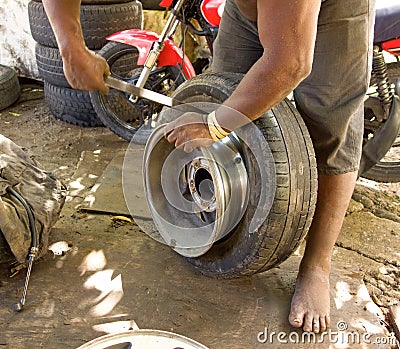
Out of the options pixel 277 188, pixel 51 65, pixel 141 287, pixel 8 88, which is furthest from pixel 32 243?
pixel 8 88

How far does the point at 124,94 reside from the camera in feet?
11.0

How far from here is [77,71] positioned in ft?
5.52

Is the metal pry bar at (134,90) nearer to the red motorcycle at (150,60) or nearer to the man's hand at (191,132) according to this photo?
the man's hand at (191,132)

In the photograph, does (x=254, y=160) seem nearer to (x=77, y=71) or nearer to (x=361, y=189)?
(x=77, y=71)

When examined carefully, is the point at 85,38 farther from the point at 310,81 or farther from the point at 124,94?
the point at 310,81

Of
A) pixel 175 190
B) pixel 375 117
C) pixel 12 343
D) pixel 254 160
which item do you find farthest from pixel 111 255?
pixel 375 117

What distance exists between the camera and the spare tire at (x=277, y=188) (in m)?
1.63

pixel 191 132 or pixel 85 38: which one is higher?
pixel 191 132

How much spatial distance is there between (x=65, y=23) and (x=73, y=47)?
0.31 feet

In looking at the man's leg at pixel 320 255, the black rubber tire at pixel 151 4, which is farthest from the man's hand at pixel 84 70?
the black rubber tire at pixel 151 4

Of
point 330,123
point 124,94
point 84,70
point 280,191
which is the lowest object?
point 124,94

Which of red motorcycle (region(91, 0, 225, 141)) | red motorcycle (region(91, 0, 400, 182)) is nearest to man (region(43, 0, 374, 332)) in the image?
red motorcycle (region(91, 0, 400, 182))

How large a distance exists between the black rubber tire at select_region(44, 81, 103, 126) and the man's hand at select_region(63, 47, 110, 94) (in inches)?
78.5

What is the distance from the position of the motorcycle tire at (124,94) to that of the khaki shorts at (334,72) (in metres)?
1.32
